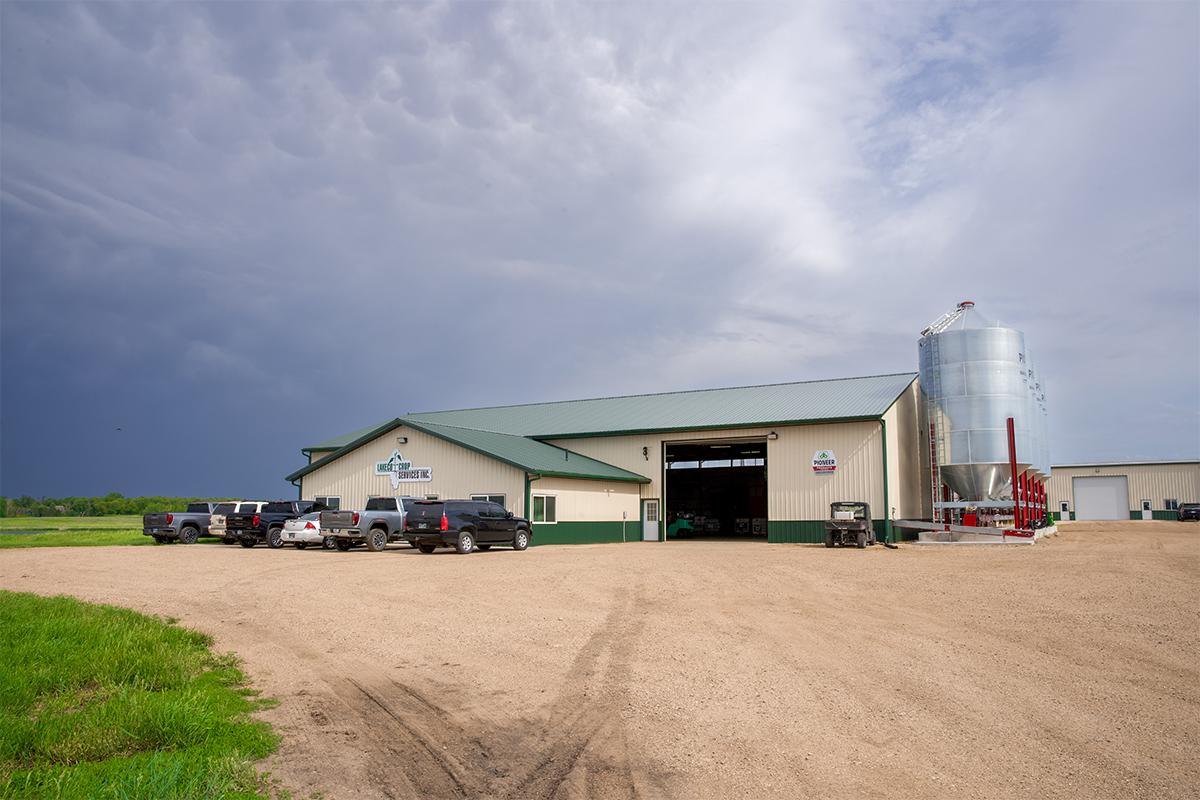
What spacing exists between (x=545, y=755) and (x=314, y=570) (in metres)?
13.9

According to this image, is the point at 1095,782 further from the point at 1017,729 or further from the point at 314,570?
the point at 314,570

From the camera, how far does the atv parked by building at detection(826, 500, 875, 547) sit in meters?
28.0

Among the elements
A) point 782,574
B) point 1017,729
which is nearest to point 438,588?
point 782,574

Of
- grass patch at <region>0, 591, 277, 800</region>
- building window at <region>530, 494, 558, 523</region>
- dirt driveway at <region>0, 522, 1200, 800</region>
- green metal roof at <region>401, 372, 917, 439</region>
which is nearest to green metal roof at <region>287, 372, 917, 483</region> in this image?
green metal roof at <region>401, 372, 917, 439</region>

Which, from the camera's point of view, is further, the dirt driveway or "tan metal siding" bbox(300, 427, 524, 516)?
"tan metal siding" bbox(300, 427, 524, 516)

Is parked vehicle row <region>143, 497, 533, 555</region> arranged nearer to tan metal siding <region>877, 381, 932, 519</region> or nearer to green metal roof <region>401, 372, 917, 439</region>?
green metal roof <region>401, 372, 917, 439</region>

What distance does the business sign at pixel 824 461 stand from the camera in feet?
104

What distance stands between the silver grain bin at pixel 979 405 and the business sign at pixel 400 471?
21.1m

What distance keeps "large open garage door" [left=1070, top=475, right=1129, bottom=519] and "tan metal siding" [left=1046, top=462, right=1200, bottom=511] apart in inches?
11.8

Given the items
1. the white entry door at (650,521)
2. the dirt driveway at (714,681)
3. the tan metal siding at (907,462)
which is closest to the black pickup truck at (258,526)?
the dirt driveway at (714,681)

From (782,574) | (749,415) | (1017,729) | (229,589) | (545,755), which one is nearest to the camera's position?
(545,755)

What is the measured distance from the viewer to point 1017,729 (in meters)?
6.14

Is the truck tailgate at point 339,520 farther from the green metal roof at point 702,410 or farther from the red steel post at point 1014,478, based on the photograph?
the red steel post at point 1014,478

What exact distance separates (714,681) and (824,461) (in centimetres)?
2584
